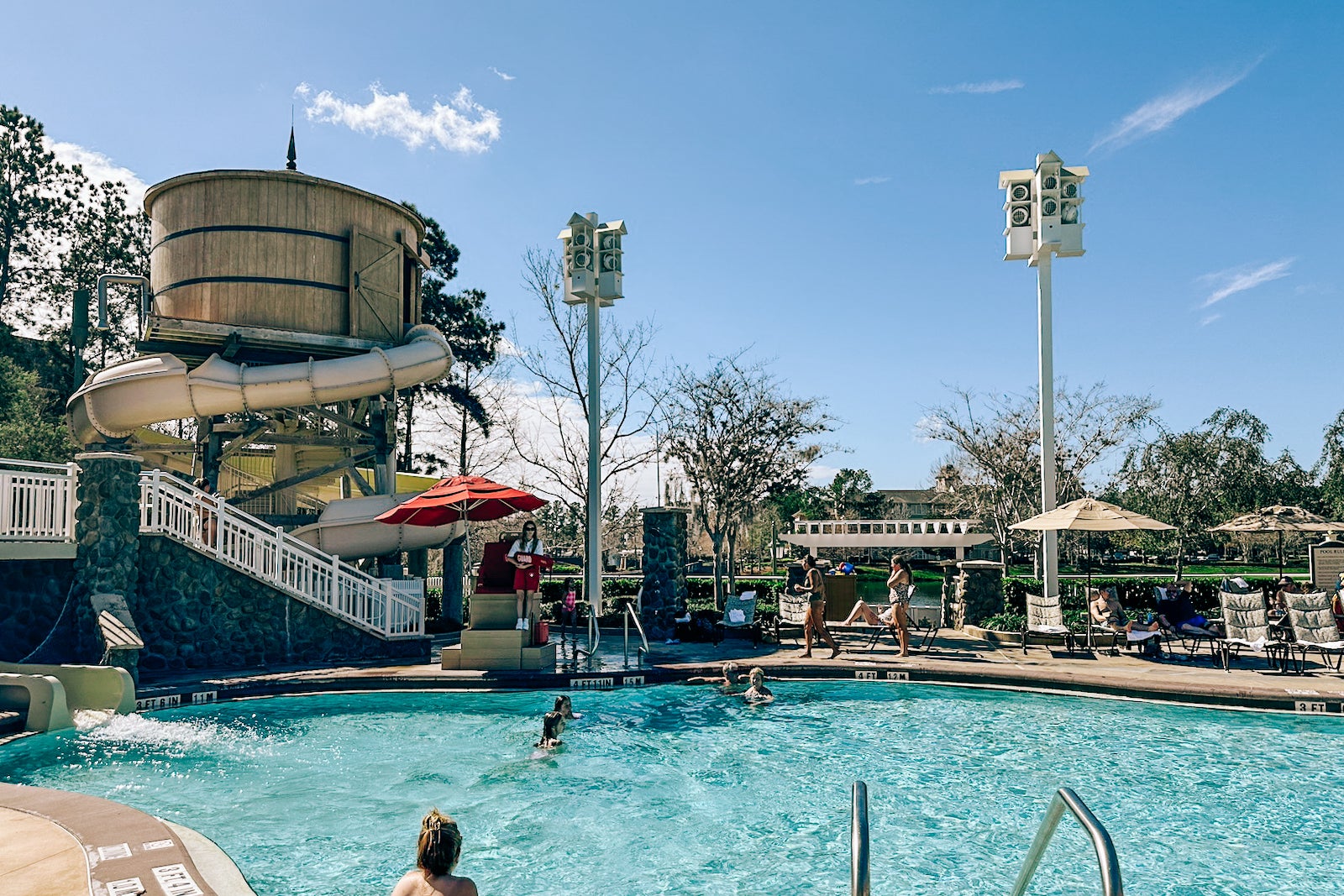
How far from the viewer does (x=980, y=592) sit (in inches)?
649

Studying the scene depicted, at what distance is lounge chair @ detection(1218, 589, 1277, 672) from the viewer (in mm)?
12297

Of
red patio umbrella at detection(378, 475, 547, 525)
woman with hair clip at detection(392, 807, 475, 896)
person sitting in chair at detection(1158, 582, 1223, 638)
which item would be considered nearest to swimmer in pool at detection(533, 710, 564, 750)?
red patio umbrella at detection(378, 475, 547, 525)

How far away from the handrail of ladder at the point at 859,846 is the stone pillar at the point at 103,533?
472 inches

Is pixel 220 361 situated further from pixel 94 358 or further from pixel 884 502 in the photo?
pixel 884 502

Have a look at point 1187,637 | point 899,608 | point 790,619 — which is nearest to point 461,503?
point 790,619

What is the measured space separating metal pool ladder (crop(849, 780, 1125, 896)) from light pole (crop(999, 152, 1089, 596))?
12633mm

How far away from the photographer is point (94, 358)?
29891mm

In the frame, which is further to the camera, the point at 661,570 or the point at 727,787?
the point at 661,570

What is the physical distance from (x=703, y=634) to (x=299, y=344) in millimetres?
9387

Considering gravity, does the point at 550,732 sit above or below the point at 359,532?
below

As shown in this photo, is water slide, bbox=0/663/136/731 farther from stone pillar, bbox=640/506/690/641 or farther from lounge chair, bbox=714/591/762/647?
lounge chair, bbox=714/591/762/647

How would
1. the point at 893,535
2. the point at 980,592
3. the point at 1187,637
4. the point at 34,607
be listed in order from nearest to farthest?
the point at 34,607 < the point at 1187,637 < the point at 980,592 < the point at 893,535

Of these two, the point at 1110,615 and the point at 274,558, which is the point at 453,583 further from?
the point at 1110,615

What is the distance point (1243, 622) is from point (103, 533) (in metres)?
16.2
